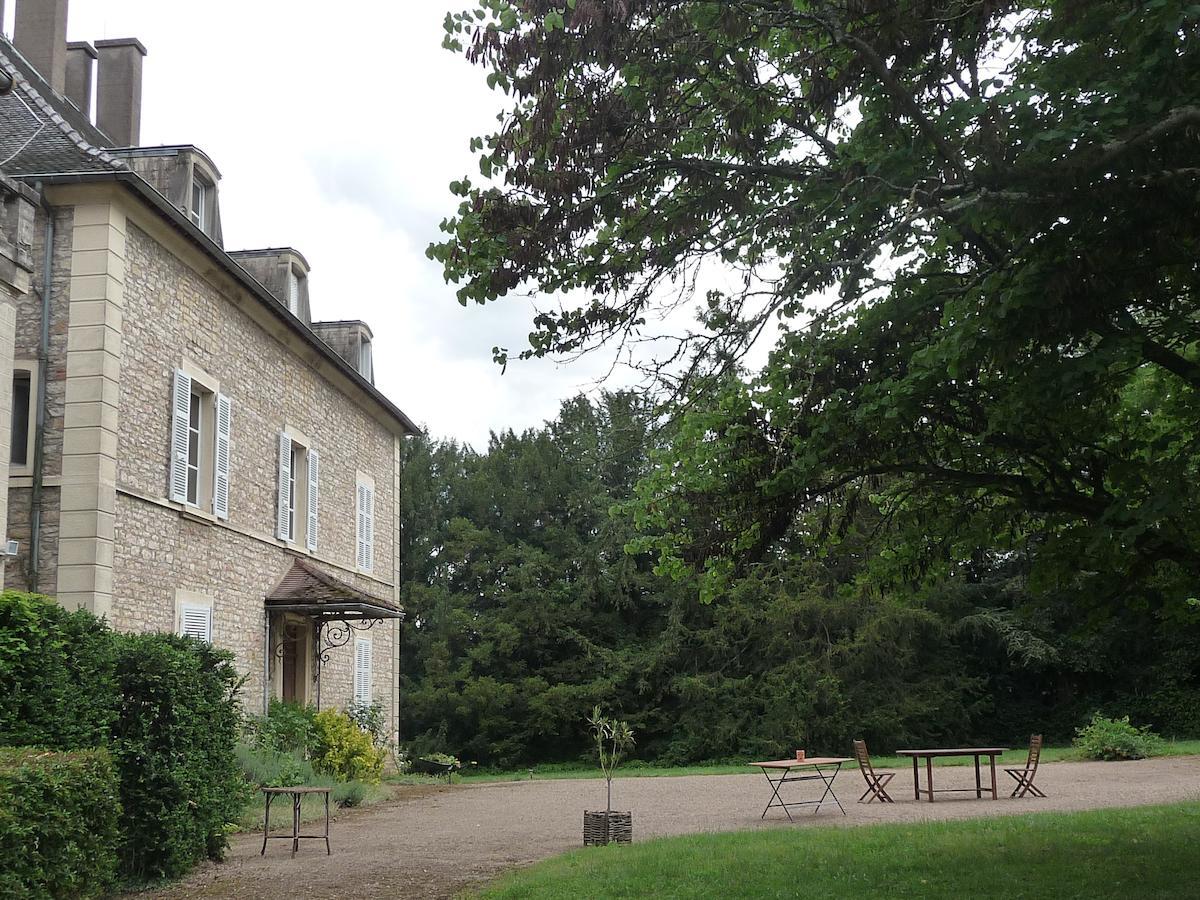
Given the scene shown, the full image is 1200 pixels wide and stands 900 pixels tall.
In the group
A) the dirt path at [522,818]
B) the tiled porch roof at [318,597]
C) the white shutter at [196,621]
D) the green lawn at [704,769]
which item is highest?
the tiled porch roof at [318,597]

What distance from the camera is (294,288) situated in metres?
20.3

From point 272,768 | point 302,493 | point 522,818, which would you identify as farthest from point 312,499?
point 522,818

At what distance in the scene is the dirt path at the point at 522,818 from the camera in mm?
9234

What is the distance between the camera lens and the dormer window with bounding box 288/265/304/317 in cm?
1997

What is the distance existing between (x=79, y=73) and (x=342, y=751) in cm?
1092

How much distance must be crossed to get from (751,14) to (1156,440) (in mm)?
4846

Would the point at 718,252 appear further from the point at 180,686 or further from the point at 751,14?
the point at 180,686

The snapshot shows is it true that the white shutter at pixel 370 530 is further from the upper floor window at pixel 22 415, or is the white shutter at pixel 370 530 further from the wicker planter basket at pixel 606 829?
the wicker planter basket at pixel 606 829

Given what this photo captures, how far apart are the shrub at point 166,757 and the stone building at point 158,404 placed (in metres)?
2.11

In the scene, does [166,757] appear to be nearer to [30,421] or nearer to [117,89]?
[30,421]

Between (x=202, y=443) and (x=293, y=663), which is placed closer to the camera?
(x=202, y=443)

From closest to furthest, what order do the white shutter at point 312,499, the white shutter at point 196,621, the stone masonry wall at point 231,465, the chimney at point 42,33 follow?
the stone masonry wall at point 231,465, the white shutter at point 196,621, the chimney at point 42,33, the white shutter at point 312,499

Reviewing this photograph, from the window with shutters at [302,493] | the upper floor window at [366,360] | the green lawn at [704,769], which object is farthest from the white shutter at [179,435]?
the green lawn at [704,769]

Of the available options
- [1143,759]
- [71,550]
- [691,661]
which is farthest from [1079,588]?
[691,661]
